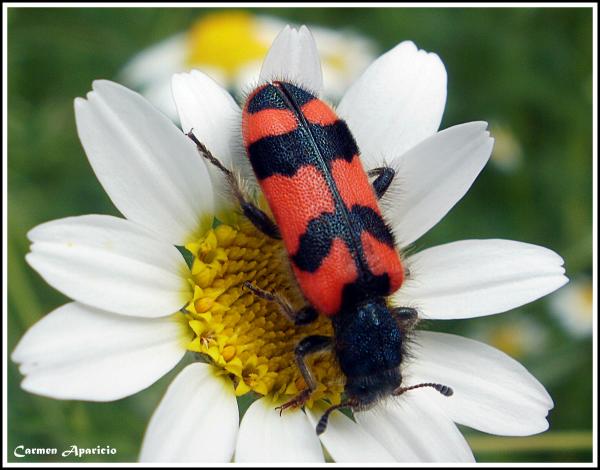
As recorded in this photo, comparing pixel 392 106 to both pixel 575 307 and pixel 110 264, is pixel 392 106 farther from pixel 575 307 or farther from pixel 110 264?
pixel 575 307

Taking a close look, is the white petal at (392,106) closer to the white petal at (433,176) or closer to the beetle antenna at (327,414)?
the white petal at (433,176)

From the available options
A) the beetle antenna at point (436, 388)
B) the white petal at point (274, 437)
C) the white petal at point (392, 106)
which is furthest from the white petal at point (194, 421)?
the white petal at point (392, 106)

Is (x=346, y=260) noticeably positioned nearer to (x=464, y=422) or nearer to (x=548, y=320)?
(x=464, y=422)

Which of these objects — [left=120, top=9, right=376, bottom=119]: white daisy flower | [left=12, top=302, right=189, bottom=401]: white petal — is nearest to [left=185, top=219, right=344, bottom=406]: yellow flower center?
[left=12, top=302, right=189, bottom=401]: white petal

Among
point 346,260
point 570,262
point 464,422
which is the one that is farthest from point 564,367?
point 346,260

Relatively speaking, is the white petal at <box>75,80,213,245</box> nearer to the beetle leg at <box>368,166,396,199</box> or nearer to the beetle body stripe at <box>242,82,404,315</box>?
the beetle body stripe at <box>242,82,404,315</box>
